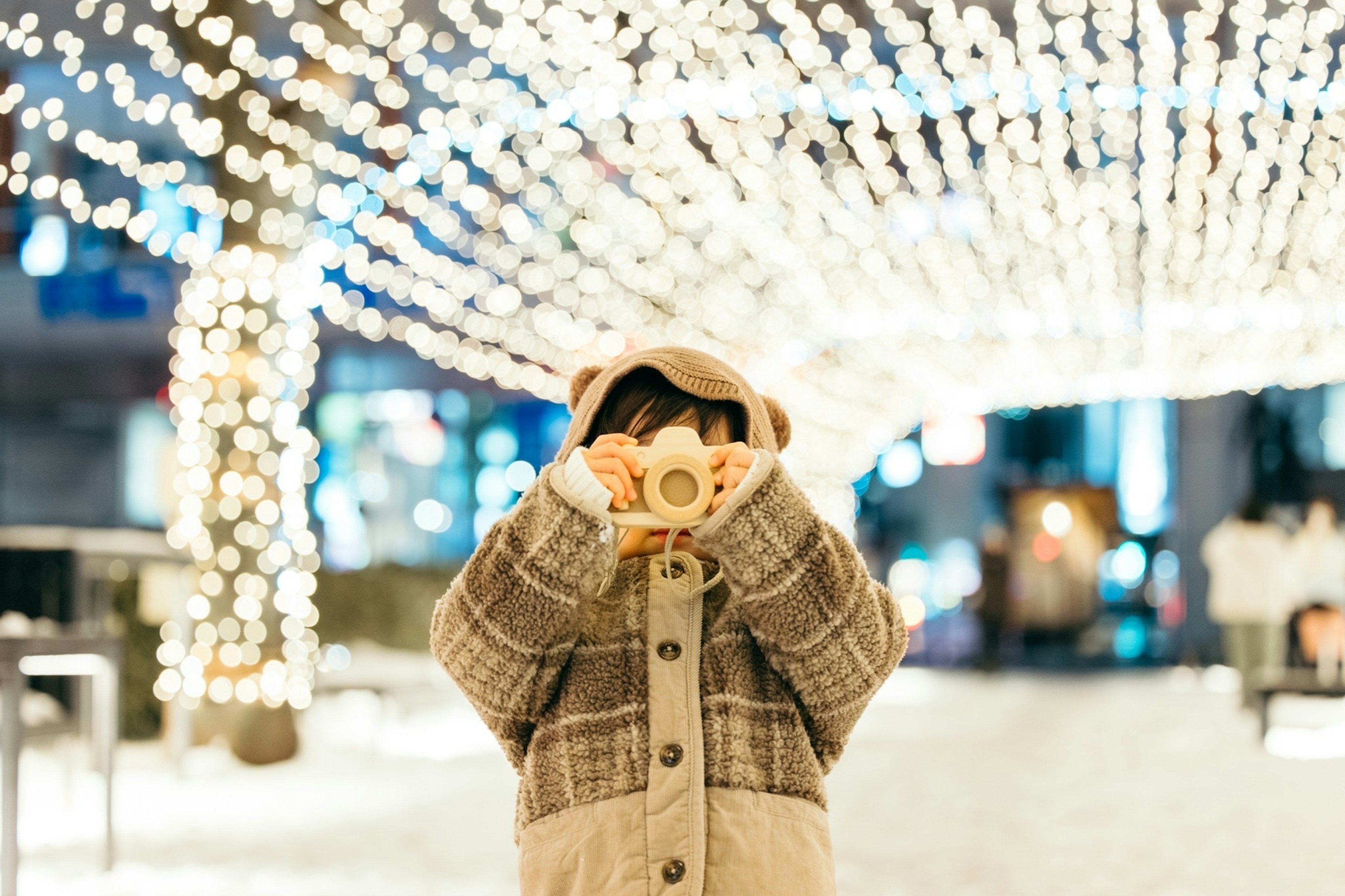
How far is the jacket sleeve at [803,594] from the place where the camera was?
1363mm

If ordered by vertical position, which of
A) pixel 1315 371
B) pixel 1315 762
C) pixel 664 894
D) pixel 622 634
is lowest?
pixel 1315 762

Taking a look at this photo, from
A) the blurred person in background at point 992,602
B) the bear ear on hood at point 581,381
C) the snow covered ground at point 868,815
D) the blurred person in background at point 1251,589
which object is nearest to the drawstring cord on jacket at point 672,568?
the bear ear on hood at point 581,381

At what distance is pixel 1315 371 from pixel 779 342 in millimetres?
4752

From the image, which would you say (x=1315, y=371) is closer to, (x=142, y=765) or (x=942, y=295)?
(x=942, y=295)

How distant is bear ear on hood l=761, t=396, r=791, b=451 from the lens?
1719 millimetres

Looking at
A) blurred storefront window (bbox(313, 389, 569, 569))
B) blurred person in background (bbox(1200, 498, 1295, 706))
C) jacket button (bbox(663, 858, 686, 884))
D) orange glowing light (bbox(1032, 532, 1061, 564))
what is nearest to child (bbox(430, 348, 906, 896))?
jacket button (bbox(663, 858, 686, 884))

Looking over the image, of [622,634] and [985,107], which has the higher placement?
[985,107]

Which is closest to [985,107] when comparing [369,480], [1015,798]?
[1015,798]

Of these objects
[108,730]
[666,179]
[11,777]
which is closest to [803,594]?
[11,777]

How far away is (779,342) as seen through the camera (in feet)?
32.1

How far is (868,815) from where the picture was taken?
4.55 metres

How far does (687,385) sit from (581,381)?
0.23 m

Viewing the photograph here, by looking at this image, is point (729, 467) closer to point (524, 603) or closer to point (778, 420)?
point (524, 603)

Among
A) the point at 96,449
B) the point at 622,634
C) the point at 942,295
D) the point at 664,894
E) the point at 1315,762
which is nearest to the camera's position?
the point at 664,894
